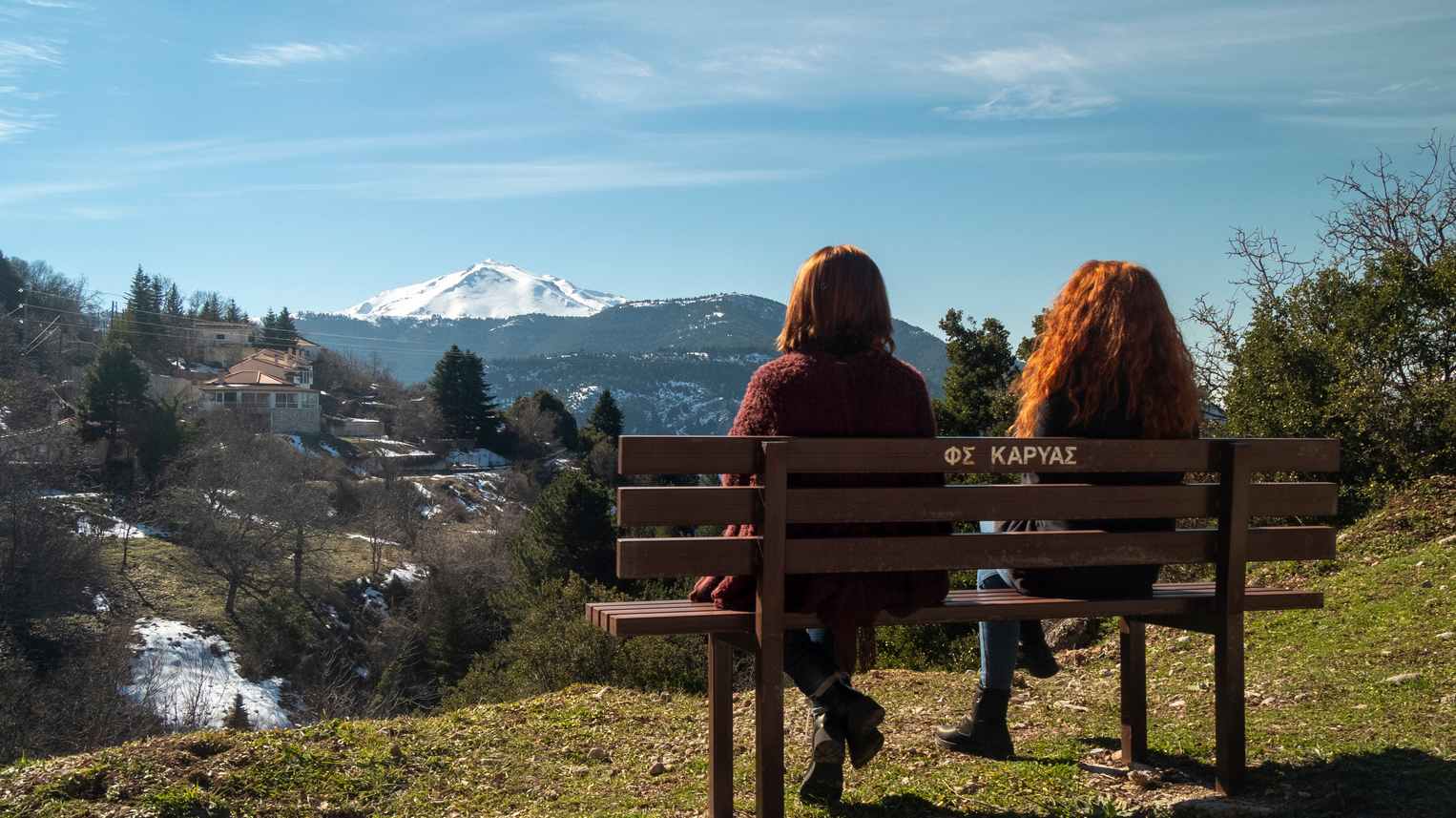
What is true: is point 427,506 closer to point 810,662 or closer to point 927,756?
point 927,756

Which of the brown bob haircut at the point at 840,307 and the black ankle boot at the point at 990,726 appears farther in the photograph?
the black ankle boot at the point at 990,726

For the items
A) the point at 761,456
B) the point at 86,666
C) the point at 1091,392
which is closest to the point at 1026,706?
the point at 1091,392

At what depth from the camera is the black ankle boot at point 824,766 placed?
4.34m

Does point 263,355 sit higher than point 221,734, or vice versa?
point 263,355

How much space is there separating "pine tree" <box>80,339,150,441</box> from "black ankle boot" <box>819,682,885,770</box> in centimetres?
A: 7640

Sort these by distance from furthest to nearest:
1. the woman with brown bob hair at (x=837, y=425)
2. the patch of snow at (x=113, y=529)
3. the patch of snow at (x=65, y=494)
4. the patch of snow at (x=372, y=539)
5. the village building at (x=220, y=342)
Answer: the village building at (x=220, y=342) → the patch of snow at (x=372, y=539) → the patch of snow at (x=113, y=529) → the patch of snow at (x=65, y=494) → the woman with brown bob hair at (x=837, y=425)

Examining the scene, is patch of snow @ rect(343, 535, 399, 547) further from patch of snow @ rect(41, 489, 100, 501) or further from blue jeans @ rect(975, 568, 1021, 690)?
blue jeans @ rect(975, 568, 1021, 690)

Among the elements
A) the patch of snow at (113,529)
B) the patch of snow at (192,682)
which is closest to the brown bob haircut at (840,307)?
the patch of snow at (192,682)

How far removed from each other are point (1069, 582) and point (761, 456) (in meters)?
1.47

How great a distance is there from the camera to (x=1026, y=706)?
6281mm

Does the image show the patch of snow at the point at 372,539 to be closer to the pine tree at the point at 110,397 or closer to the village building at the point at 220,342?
the pine tree at the point at 110,397

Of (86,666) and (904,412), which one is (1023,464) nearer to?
(904,412)

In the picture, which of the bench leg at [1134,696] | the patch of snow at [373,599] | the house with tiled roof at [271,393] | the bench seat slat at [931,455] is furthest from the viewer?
the house with tiled roof at [271,393]

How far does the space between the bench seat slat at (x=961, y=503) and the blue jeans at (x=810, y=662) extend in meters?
0.63
